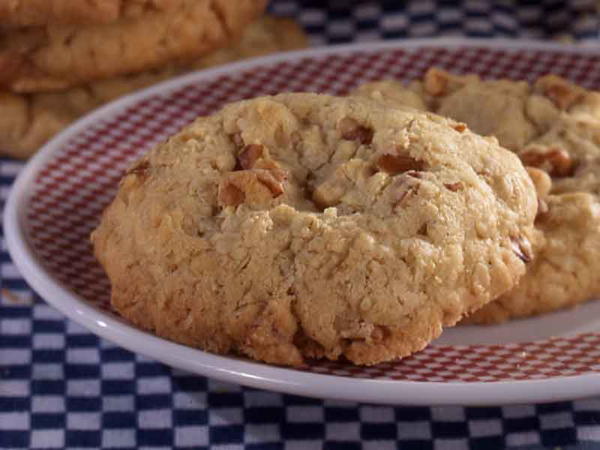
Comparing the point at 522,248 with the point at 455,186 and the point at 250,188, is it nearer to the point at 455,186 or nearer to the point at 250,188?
the point at 455,186

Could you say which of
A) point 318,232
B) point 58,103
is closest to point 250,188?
point 318,232

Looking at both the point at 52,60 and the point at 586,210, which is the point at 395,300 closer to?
the point at 586,210

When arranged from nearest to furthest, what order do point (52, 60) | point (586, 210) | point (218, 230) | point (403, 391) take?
point (403, 391)
point (218, 230)
point (586, 210)
point (52, 60)

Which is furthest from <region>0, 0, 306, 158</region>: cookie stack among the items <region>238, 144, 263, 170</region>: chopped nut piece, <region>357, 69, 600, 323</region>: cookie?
<region>238, 144, 263, 170</region>: chopped nut piece

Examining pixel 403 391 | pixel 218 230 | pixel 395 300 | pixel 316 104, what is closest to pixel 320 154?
pixel 316 104

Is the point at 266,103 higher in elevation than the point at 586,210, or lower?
higher

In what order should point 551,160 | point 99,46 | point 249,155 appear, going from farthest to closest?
point 99,46
point 551,160
point 249,155

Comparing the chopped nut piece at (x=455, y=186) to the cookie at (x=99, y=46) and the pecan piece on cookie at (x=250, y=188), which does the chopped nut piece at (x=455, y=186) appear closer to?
the pecan piece on cookie at (x=250, y=188)
